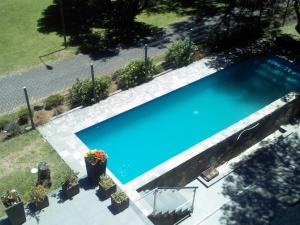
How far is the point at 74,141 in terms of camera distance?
59.2 ft

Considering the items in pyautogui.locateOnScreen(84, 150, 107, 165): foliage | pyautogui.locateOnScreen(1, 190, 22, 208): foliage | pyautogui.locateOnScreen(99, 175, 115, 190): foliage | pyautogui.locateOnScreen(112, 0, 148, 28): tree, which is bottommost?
pyautogui.locateOnScreen(99, 175, 115, 190): foliage

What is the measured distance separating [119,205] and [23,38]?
14780 mm

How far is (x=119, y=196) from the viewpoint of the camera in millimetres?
14695

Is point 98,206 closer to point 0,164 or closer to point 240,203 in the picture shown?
point 0,164

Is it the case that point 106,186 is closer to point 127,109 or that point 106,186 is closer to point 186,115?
point 127,109

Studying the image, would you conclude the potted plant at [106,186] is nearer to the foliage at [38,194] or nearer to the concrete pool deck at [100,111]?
the concrete pool deck at [100,111]

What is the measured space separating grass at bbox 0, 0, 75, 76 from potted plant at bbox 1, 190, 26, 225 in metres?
10.3

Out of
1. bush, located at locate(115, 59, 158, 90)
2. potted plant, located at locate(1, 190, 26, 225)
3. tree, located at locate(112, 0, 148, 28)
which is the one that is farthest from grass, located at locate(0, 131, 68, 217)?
tree, located at locate(112, 0, 148, 28)

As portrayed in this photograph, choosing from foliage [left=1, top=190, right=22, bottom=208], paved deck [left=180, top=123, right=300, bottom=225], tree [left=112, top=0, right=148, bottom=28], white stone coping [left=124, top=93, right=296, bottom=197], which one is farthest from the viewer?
tree [left=112, top=0, right=148, bottom=28]

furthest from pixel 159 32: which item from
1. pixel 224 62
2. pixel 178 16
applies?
pixel 224 62

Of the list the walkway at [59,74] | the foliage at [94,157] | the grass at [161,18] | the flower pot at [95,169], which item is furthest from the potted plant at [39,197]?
the grass at [161,18]

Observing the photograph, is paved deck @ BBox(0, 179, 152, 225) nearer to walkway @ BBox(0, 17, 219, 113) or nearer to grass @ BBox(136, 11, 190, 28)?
walkway @ BBox(0, 17, 219, 113)

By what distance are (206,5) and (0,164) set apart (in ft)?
64.0

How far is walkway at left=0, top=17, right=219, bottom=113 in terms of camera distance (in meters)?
20.8
